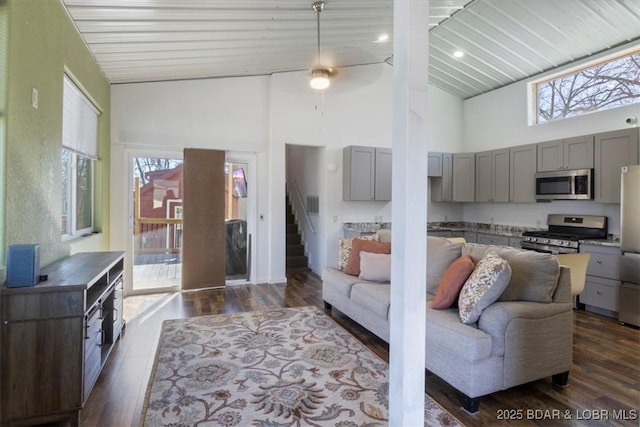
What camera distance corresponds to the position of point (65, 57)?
116 inches

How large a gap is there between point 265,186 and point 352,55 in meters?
2.52

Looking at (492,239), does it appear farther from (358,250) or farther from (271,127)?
(271,127)

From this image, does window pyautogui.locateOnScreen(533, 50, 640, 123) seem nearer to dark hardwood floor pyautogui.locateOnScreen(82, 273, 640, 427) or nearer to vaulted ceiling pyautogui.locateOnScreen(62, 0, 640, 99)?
vaulted ceiling pyautogui.locateOnScreen(62, 0, 640, 99)

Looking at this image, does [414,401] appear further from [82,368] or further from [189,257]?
[189,257]

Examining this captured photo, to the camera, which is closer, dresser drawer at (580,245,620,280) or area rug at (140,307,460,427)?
area rug at (140,307,460,427)

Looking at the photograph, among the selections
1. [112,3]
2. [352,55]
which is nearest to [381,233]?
[352,55]

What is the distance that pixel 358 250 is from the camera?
12.8 ft

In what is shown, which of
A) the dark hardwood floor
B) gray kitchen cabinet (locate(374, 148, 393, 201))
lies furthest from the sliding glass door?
gray kitchen cabinet (locate(374, 148, 393, 201))

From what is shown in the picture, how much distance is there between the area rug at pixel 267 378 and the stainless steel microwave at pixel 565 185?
Answer: 3.69m

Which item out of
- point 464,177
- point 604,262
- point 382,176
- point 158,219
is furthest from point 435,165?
point 158,219

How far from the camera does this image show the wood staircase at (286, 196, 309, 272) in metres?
6.76

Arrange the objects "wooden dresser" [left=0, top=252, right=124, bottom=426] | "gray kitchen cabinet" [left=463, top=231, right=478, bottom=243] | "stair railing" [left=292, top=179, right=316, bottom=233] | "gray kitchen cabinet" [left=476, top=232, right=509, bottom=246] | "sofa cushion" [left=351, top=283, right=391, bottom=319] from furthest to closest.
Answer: "stair railing" [left=292, top=179, right=316, bottom=233] → "gray kitchen cabinet" [left=463, top=231, right=478, bottom=243] → "gray kitchen cabinet" [left=476, top=232, right=509, bottom=246] → "sofa cushion" [left=351, top=283, right=391, bottom=319] → "wooden dresser" [left=0, top=252, right=124, bottom=426]

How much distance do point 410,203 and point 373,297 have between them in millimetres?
1870

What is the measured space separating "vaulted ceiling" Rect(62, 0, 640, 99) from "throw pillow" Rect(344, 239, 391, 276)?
103 inches
